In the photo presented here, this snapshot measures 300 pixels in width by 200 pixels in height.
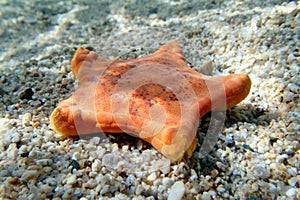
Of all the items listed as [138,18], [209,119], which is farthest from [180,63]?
[138,18]

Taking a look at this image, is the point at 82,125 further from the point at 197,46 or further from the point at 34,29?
the point at 34,29

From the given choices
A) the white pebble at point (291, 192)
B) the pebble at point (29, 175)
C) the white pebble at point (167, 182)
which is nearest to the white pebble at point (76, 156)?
the pebble at point (29, 175)

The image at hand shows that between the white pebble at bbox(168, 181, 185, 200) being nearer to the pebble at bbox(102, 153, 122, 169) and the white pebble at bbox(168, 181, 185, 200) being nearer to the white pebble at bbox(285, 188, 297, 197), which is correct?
the pebble at bbox(102, 153, 122, 169)

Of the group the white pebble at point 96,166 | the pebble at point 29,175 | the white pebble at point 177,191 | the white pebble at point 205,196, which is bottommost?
the white pebble at point 205,196

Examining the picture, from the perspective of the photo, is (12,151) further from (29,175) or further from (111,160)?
(111,160)

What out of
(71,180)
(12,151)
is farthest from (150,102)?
(12,151)

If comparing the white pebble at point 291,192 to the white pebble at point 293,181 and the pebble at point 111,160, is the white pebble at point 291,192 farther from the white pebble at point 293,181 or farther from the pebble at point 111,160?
the pebble at point 111,160
